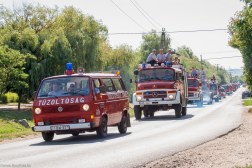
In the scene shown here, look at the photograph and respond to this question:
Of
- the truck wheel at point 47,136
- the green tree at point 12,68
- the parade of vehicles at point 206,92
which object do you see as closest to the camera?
the truck wheel at point 47,136

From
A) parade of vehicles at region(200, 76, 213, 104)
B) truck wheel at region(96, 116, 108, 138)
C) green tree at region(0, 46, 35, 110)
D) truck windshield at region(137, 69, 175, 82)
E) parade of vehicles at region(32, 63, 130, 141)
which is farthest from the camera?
parade of vehicles at region(200, 76, 213, 104)

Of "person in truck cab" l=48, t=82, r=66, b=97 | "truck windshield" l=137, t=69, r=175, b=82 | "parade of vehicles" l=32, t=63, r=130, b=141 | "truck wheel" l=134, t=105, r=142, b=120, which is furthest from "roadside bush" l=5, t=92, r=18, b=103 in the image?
"person in truck cab" l=48, t=82, r=66, b=97

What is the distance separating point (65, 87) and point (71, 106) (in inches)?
30.3

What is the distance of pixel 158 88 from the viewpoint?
20.9 m

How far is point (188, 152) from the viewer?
9.20 m

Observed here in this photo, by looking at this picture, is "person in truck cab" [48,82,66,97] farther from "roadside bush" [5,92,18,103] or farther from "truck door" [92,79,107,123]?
"roadside bush" [5,92,18,103]

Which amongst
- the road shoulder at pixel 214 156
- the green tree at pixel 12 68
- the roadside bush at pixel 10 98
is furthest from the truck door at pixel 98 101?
the roadside bush at pixel 10 98

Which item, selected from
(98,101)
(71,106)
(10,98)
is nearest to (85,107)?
(71,106)

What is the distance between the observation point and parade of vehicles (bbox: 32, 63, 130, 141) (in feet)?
37.1

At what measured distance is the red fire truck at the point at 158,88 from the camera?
68.2 feet

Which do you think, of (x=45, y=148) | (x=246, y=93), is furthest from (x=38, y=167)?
(x=246, y=93)

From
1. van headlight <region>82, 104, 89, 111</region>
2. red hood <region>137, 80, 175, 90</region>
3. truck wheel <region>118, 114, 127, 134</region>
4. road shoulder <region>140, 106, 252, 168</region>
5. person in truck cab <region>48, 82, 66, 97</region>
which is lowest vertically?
road shoulder <region>140, 106, 252, 168</region>

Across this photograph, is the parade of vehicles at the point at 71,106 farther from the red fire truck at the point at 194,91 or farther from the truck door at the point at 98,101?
the red fire truck at the point at 194,91

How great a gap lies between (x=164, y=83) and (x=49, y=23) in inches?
922
